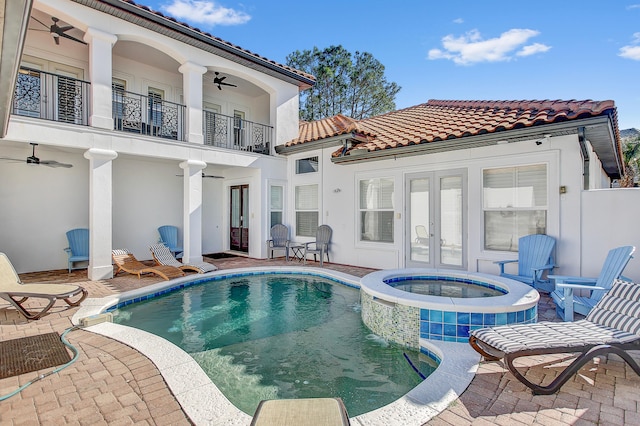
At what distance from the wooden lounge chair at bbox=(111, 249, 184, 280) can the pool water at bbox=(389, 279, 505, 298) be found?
5.93m

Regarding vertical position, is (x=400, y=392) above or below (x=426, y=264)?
below

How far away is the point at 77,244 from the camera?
33.8 ft

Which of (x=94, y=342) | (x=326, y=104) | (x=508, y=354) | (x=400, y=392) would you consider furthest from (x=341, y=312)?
(x=326, y=104)

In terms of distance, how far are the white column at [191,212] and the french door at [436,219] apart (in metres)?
6.63

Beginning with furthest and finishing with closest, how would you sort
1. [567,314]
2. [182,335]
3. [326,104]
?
[326,104]
[182,335]
[567,314]

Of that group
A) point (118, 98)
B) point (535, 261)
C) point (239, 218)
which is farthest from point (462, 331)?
point (118, 98)

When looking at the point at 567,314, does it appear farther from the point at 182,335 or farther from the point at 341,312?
the point at 182,335

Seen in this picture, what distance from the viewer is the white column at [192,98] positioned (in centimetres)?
1046

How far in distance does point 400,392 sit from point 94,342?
166 inches

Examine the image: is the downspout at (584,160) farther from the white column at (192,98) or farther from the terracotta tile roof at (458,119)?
the white column at (192,98)

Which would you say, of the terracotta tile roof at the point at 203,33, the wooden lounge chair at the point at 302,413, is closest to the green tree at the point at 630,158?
the terracotta tile roof at the point at 203,33

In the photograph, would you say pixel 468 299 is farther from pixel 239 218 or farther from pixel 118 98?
pixel 118 98

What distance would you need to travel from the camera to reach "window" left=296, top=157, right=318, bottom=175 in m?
12.4

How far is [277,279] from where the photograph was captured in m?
9.64
